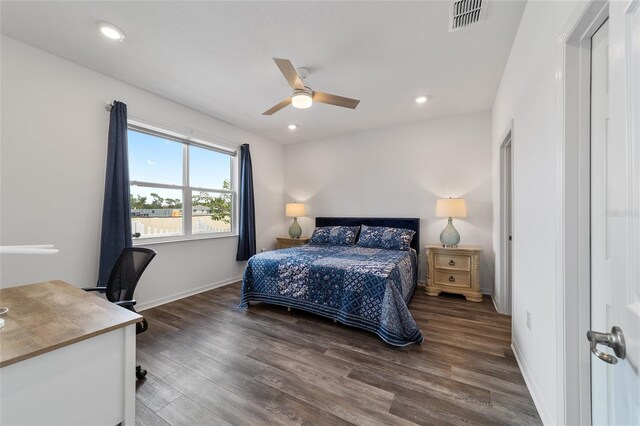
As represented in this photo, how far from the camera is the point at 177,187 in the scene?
11.2ft

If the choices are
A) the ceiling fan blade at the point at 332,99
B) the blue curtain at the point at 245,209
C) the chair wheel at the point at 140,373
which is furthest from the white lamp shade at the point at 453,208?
the chair wheel at the point at 140,373

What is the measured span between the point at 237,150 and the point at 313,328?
123 inches

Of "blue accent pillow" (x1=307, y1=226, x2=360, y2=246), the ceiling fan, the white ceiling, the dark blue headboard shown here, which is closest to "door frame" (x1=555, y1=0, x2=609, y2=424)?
the white ceiling

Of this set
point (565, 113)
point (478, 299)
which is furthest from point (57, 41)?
point (478, 299)

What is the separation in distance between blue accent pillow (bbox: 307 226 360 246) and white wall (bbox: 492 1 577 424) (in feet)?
7.41

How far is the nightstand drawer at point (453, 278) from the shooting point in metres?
3.26

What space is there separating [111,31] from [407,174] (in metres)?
3.84

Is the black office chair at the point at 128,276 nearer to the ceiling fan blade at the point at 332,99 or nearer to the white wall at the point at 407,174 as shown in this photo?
the ceiling fan blade at the point at 332,99

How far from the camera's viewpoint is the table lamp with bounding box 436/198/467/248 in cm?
332

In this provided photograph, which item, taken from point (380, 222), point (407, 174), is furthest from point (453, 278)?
point (407, 174)

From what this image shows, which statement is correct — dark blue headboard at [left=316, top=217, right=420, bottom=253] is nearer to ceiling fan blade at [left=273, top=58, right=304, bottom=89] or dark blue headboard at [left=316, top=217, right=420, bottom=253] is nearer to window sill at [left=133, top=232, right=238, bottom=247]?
window sill at [left=133, top=232, right=238, bottom=247]

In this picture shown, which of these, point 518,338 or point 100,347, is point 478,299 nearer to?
point 518,338

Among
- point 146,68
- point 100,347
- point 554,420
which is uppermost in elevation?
point 146,68

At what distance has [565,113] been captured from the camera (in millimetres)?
1103
